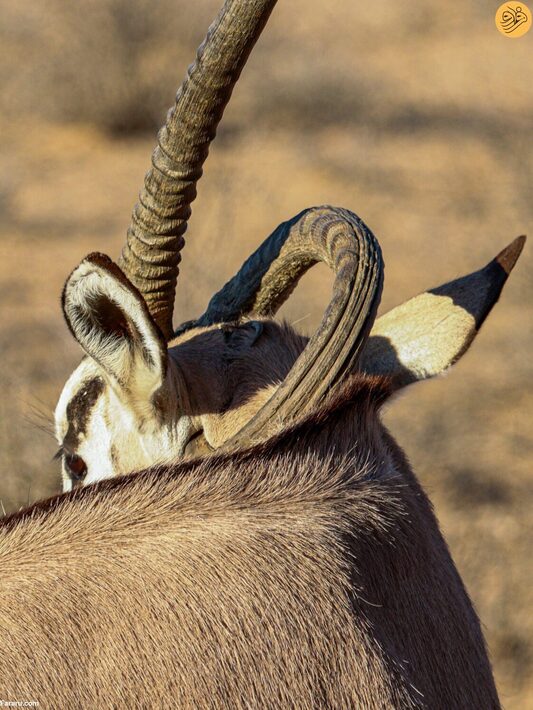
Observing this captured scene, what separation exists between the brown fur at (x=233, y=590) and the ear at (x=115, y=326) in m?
0.50

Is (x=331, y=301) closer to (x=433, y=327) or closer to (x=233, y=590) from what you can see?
(x=433, y=327)

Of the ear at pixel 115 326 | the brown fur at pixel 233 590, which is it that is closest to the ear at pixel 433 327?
the brown fur at pixel 233 590

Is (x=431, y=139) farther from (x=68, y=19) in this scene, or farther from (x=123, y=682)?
(x=123, y=682)

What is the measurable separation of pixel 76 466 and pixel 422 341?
44.8 inches

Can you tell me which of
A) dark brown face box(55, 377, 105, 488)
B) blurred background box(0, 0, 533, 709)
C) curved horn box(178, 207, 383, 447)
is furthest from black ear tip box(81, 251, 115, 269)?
blurred background box(0, 0, 533, 709)

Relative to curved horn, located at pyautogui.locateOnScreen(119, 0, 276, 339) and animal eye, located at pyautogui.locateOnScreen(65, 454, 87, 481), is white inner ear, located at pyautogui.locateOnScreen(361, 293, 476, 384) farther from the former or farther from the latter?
animal eye, located at pyautogui.locateOnScreen(65, 454, 87, 481)

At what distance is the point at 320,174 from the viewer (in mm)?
15945

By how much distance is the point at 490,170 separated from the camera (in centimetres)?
1611

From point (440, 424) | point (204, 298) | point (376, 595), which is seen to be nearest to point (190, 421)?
point (376, 595)

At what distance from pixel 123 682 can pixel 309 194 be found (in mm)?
13496

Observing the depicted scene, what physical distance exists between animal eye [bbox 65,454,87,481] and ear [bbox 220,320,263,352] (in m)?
0.58

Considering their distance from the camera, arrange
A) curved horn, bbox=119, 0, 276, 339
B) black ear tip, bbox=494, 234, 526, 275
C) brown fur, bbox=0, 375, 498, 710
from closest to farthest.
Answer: brown fur, bbox=0, 375, 498, 710, curved horn, bbox=119, 0, 276, 339, black ear tip, bbox=494, 234, 526, 275

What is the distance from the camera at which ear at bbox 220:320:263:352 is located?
3.41 m

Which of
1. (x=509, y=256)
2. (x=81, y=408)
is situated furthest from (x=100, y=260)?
(x=509, y=256)
